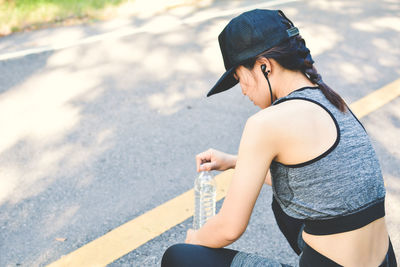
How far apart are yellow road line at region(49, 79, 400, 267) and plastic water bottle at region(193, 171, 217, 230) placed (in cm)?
4

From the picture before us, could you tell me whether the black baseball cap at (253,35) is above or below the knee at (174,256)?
above

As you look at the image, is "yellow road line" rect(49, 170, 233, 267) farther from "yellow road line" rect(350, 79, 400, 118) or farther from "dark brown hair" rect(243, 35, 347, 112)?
"yellow road line" rect(350, 79, 400, 118)

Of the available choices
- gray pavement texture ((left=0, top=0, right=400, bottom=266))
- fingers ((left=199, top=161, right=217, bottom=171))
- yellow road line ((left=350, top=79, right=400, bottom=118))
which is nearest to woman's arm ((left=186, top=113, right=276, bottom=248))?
fingers ((left=199, top=161, right=217, bottom=171))

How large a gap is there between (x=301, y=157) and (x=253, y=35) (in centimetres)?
46

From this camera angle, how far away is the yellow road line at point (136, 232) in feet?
8.69

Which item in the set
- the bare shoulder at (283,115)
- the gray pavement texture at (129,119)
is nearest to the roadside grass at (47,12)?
the gray pavement texture at (129,119)

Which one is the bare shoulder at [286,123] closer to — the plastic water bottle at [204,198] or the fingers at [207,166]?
the fingers at [207,166]

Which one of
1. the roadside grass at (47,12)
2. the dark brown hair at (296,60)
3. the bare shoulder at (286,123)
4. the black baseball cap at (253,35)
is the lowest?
the roadside grass at (47,12)

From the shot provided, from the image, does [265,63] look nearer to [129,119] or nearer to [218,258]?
[218,258]

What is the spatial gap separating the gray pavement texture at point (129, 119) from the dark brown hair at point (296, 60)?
4.42ft

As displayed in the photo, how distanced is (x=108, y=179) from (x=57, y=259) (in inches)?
31.5

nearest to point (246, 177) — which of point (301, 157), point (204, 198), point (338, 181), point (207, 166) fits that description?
point (301, 157)

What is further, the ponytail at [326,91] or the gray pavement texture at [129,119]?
the gray pavement texture at [129,119]

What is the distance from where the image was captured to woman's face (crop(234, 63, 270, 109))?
1.72 metres
